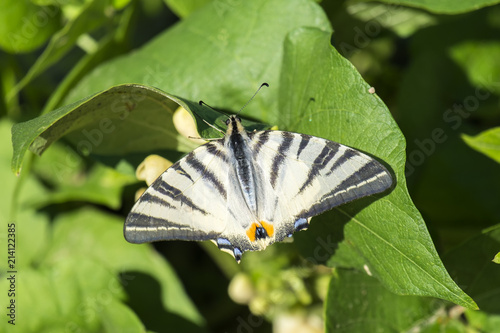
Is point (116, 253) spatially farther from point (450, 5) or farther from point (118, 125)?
point (450, 5)

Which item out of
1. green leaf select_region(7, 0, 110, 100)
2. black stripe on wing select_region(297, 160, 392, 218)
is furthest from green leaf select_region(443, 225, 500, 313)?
green leaf select_region(7, 0, 110, 100)

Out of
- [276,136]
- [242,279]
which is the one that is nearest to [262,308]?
[242,279]

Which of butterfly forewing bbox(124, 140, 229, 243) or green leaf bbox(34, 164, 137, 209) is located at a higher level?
butterfly forewing bbox(124, 140, 229, 243)

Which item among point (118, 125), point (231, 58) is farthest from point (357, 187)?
point (118, 125)

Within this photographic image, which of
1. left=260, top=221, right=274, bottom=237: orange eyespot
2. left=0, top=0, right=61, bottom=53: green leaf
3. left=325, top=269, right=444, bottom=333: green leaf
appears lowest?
left=325, top=269, right=444, bottom=333: green leaf

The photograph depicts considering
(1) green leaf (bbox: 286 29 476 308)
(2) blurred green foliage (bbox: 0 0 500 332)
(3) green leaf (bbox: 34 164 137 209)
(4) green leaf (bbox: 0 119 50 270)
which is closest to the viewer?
(1) green leaf (bbox: 286 29 476 308)

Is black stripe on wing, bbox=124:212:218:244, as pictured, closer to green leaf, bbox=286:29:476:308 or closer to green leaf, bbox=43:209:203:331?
green leaf, bbox=286:29:476:308
